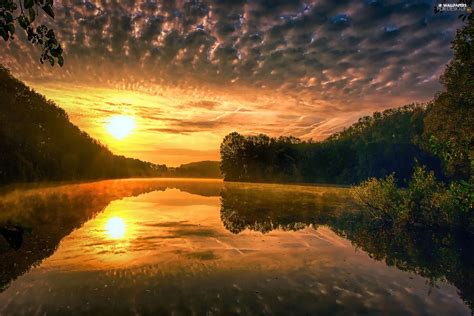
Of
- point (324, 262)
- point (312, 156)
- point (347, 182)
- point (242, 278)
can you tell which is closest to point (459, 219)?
point (324, 262)

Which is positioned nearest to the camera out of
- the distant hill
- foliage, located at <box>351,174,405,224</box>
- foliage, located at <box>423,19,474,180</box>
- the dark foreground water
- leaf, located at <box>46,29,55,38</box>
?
leaf, located at <box>46,29,55,38</box>

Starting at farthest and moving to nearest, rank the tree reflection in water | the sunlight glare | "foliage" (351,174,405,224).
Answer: "foliage" (351,174,405,224), the sunlight glare, the tree reflection in water

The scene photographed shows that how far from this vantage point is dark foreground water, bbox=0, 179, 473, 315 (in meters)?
11.5

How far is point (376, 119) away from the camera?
18275cm

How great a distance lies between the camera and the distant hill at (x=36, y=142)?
200ft

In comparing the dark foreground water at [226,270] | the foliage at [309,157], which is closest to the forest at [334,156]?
the foliage at [309,157]

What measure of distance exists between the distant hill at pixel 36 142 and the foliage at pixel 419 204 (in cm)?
5290

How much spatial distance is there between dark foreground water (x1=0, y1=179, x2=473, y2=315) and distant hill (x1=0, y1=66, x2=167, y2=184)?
39648 millimetres

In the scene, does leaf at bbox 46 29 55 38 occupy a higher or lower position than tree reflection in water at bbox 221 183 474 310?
higher

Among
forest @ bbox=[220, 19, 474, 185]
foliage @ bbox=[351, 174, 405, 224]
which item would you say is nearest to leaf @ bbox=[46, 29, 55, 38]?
foliage @ bbox=[351, 174, 405, 224]

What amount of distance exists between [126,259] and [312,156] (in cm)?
14676

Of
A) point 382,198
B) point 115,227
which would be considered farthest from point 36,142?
point 382,198

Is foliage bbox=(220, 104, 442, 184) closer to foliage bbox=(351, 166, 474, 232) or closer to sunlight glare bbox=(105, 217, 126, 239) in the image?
foliage bbox=(351, 166, 474, 232)

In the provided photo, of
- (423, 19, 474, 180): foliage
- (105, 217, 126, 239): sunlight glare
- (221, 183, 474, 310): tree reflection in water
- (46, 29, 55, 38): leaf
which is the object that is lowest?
(221, 183, 474, 310): tree reflection in water
